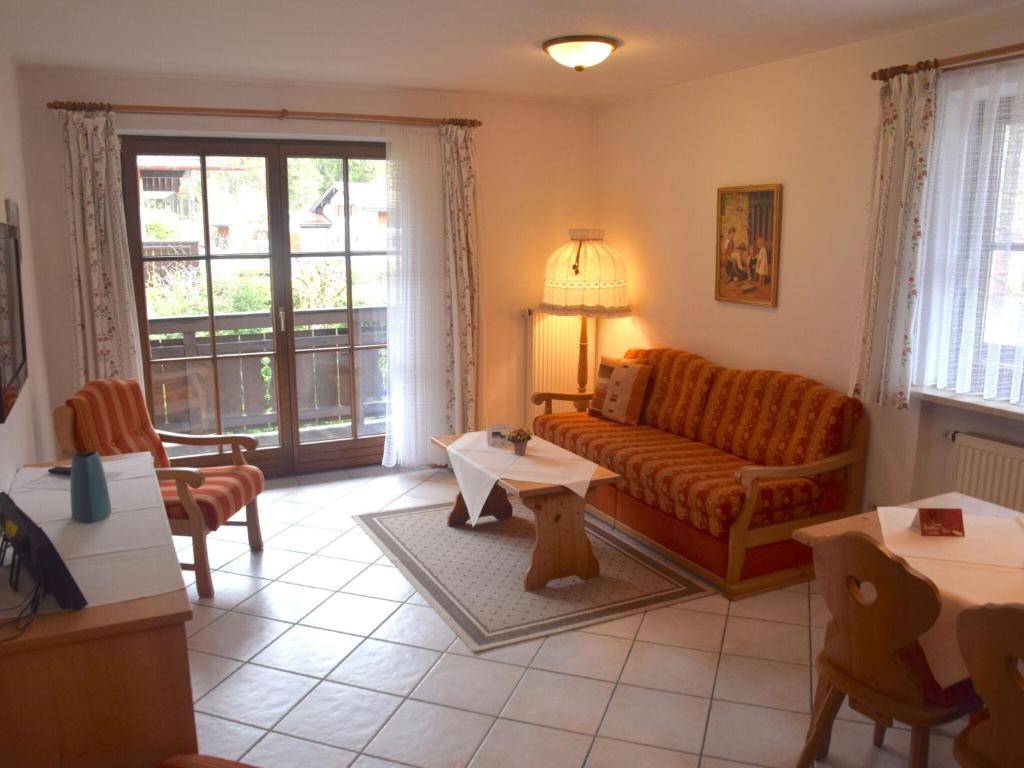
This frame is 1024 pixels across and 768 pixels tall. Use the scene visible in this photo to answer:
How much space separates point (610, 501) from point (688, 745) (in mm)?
1966

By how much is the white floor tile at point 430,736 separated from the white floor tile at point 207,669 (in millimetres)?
702

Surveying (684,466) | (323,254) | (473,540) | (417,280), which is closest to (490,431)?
(473,540)

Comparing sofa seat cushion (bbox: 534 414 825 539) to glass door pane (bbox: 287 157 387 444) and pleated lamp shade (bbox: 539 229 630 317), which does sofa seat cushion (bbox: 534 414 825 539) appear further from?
glass door pane (bbox: 287 157 387 444)

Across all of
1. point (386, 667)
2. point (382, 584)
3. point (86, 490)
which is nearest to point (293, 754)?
point (386, 667)

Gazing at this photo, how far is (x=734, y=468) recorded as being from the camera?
4027 mm

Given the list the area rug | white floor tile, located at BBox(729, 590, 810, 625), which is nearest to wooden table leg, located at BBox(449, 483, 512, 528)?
the area rug

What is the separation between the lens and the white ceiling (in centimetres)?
319

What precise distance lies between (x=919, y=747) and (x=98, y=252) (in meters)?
4.39

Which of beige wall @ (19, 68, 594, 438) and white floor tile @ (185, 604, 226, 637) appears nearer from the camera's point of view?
white floor tile @ (185, 604, 226, 637)

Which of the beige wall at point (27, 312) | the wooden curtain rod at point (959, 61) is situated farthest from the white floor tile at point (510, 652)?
the wooden curtain rod at point (959, 61)

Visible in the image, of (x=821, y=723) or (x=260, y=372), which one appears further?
(x=260, y=372)

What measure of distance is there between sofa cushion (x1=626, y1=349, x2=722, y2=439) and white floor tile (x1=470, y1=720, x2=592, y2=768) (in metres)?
2.34

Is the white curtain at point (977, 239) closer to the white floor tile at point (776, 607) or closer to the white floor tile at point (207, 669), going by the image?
the white floor tile at point (776, 607)

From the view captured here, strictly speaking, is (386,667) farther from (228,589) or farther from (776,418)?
(776,418)
